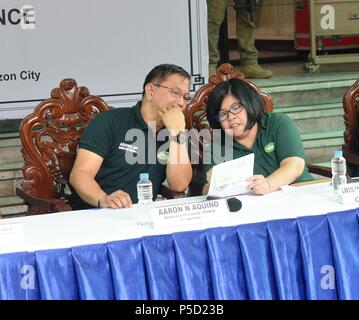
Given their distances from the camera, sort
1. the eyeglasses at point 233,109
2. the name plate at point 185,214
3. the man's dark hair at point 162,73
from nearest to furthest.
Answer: the name plate at point 185,214 → the eyeglasses at point 233,109 → the man's dark hair at point 162,73

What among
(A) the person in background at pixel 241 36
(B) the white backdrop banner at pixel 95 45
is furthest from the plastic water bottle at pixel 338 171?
(A) the person in background at pixel 241 36

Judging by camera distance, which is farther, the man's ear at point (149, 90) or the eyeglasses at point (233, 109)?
the man's ear at point (149, 90)

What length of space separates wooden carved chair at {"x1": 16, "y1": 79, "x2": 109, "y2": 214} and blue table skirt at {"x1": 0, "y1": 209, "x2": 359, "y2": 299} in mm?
997

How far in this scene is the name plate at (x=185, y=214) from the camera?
2564 mm

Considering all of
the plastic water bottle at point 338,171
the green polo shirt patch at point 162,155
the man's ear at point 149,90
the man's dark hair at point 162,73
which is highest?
the man's dark hair at point 162,73

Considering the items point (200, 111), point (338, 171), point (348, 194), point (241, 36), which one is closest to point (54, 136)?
point (200, 111)

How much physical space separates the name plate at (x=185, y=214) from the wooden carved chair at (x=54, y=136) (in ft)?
3.09

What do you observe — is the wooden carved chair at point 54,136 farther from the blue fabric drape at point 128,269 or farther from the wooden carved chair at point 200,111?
the blue fabric drape at point 128,269

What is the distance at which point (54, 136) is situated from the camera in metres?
3.54

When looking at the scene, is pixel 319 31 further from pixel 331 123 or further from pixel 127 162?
pixel 127 162

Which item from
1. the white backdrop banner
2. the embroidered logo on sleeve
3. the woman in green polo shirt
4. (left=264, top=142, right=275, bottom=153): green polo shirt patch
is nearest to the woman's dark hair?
the woman in green polo shirt

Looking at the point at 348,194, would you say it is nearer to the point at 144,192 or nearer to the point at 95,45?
the point at 144,192

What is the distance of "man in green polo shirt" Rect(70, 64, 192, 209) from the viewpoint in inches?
132

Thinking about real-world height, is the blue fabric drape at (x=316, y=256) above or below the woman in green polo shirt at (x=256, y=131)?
below
